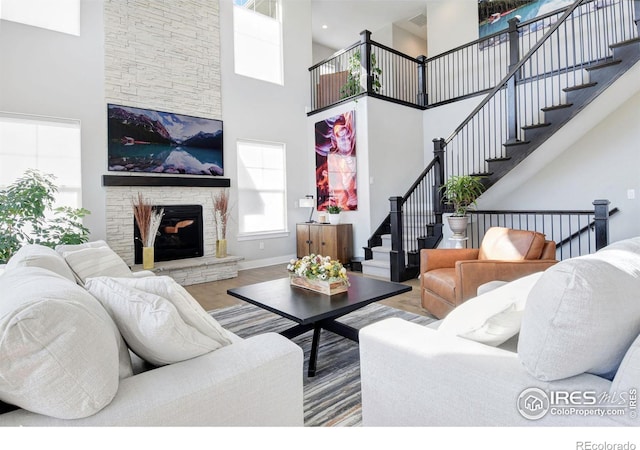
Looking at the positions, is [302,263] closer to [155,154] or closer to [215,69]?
[155,154]

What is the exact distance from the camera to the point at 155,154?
16.8 feet

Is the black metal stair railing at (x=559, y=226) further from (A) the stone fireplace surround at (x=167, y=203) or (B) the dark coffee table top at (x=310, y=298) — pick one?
(A) the stone fireplace surround at (x=167, y=203)

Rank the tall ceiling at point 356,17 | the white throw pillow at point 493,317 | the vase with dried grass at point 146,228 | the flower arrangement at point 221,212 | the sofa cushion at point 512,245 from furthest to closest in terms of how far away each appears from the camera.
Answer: the tall ceiling at point 356,17 < the flower arrangement at point 221,212 < the vase with dried grass at point 146,228 < the sofa cushion at point 512,245 < the white throw pillow at point 493,317

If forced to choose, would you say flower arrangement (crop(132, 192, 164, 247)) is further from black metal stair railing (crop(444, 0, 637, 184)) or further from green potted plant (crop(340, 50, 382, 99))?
black metal stair railing (crop(444, 0, 637, 184))

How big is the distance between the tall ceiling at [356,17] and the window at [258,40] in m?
1.35

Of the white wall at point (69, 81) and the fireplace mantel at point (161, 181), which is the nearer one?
the white wall at point (69, 81)

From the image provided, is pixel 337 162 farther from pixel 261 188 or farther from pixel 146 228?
pixel 146 228

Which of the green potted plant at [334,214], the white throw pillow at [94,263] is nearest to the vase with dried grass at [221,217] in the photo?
the green potted plant at [334,214]

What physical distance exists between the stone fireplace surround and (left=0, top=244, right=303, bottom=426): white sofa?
12.4 ft

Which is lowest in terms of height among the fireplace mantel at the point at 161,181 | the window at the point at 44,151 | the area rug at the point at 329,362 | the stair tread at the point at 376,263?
the area rug at the point at 329,362

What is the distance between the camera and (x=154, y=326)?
3.32ft

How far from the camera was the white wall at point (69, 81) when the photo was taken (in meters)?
4.14

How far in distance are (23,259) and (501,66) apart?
7.30 m

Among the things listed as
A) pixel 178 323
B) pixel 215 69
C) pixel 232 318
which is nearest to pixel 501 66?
pixel 215 69
